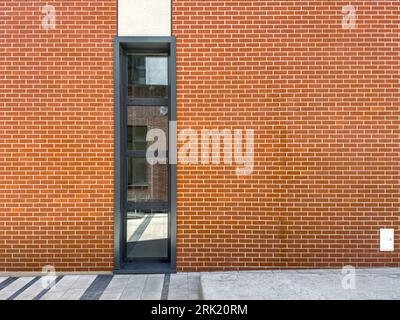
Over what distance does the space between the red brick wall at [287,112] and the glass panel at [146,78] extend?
20.5 inches

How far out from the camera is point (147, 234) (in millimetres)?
5836

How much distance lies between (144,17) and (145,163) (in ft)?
7.71

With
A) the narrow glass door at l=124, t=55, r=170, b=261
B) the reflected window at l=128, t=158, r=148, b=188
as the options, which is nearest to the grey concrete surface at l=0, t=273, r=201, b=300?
the narrow glass door at l=124, t=55, r=170, b=261

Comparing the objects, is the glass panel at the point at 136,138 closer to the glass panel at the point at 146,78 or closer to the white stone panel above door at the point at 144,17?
the glass panel at the point at 146,78

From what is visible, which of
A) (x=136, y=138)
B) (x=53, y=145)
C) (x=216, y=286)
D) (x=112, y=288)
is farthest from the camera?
(x=136, y=138)

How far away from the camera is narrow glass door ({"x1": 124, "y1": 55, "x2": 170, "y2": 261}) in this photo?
19.0 feet

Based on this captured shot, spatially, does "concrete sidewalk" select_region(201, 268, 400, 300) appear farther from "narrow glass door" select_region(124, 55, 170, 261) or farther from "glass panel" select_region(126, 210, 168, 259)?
"narrow glass door" select_region(124, 55, 170, 261)

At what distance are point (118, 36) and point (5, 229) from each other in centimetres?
354

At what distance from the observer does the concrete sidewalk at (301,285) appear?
168 inches

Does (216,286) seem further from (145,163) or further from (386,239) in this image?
(386,239)

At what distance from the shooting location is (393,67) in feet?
17.9

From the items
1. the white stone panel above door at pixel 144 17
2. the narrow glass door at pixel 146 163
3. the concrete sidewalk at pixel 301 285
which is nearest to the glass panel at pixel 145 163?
the narrow glass door at pixel 146 163

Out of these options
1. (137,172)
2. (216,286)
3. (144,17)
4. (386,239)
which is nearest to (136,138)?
(137,172)

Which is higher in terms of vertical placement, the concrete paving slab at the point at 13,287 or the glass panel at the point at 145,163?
the glass panel at the point at 145,163
